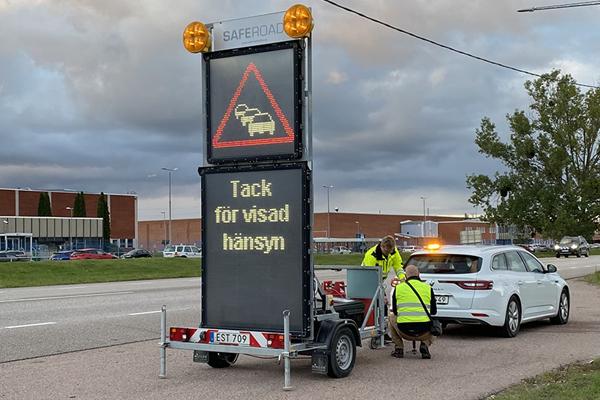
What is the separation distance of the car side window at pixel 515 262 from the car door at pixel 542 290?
0.16 m

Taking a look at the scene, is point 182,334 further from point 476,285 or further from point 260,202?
point 476,285

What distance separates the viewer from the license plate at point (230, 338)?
27.1 feet

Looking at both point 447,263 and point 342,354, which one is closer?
point 342,354

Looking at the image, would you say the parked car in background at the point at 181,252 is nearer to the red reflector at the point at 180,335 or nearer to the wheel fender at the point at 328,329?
the red reflector at the point at 180,335

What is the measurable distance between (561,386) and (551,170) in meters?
64.9

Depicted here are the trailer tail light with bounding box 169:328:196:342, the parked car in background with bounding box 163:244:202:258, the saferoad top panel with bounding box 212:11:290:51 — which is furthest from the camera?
the parked car in background with bounding box 163:244:202:258

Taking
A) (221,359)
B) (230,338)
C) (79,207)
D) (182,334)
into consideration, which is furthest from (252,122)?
(79,207)

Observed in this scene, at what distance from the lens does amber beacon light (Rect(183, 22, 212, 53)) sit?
888cm

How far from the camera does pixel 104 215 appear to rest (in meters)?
94.2

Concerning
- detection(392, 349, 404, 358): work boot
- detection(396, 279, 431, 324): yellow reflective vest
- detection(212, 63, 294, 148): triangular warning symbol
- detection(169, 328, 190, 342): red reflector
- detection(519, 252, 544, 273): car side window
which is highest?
detection(212, 63, 294, 148): triangular warning symbol

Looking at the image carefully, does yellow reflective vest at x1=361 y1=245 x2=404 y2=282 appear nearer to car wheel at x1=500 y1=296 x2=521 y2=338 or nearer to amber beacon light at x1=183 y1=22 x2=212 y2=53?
car wheel at x1=500 y1=296 x2=521 y2=338

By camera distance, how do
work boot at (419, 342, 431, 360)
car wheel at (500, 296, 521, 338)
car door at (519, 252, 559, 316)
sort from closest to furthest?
work boot at (419, 342, 431, 360)
car wheel at (500, 296, 521, 338)
car door at (519, 252, 559, 316)

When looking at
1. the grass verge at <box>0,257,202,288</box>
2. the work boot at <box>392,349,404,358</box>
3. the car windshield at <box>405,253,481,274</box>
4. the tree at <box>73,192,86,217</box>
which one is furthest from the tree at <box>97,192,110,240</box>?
the work boot at <box>392,349,404,358</box>

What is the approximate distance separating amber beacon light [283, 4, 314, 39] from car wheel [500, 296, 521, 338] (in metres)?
6.35
